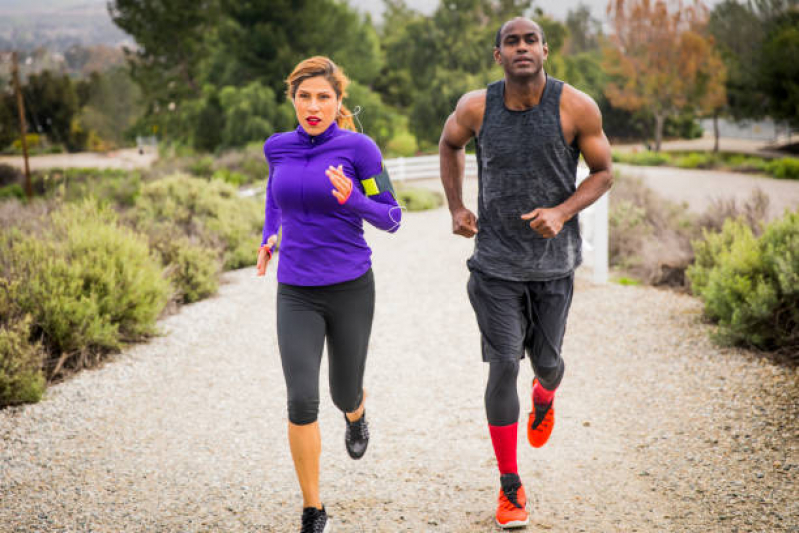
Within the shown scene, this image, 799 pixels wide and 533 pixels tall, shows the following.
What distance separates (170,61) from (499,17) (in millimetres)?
23275

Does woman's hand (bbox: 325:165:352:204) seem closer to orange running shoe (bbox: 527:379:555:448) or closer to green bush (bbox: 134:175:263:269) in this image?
orange running shoe (bbox: 527:379:555:448)

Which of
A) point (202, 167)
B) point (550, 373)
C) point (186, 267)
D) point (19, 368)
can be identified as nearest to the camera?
point (550, 373)

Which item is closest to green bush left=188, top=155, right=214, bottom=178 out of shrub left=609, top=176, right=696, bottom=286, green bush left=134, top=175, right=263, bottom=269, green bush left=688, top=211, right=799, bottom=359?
green bush left=134, top=175, right=263, bottom=269

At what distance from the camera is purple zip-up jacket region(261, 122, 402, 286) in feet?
11.4

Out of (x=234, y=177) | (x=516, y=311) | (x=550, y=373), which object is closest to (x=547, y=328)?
(x=516, y=311)

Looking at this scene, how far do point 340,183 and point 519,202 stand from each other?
832mm

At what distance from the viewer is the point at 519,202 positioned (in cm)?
350

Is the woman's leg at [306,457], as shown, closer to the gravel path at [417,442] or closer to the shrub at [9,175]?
the gravel path at [417,442]

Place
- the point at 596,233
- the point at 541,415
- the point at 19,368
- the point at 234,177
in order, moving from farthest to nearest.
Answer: the point at 234,177
the point at 596,233
the point at 19,368
the point at 541,415

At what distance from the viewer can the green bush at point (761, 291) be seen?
607cm

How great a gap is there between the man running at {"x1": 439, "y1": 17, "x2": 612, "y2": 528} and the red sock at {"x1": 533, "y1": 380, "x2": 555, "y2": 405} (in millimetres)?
365

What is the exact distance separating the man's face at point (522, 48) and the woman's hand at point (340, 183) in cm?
88

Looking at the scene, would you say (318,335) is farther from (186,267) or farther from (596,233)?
(596,233)

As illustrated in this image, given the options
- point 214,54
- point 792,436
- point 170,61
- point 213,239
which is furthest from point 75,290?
point 170,61
